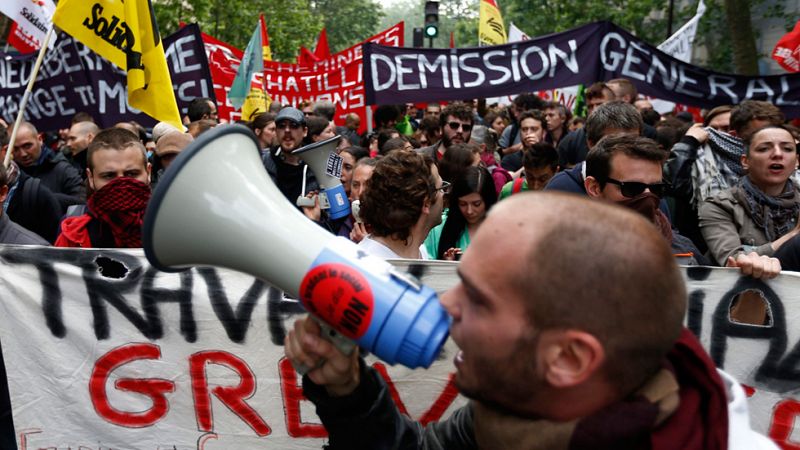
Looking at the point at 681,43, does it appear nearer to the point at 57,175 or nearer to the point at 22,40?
the point at 57,175

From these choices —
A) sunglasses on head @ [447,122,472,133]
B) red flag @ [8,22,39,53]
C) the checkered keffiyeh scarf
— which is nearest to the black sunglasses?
the checkered keffiyeh scarf

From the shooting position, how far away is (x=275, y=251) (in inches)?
58.4

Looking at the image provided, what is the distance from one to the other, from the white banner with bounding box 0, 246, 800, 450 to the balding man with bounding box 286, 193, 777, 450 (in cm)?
163

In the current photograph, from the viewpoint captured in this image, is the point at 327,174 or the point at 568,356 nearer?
the point at 568,356

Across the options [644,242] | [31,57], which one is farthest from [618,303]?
[31,57]

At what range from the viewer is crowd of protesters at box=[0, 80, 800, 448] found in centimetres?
311

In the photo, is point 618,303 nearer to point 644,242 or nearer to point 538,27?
point 644,242

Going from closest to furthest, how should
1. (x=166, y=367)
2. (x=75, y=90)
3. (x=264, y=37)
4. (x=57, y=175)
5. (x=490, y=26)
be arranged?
1. (x=166, y=367)
2. (x=75, y=90)
3. (x=57, y=175)
4. (x=264, y=37)
5. (x=490, y=26)

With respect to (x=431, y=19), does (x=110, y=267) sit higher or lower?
lower

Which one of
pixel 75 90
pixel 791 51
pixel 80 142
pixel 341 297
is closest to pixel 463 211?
pixel 341 297

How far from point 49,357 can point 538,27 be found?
32106 millimetres

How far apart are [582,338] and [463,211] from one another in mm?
2992

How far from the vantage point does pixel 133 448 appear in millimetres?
2982

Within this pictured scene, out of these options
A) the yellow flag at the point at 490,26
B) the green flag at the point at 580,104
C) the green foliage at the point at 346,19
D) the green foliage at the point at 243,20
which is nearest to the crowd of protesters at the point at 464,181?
the green flag at the point at 580,104
